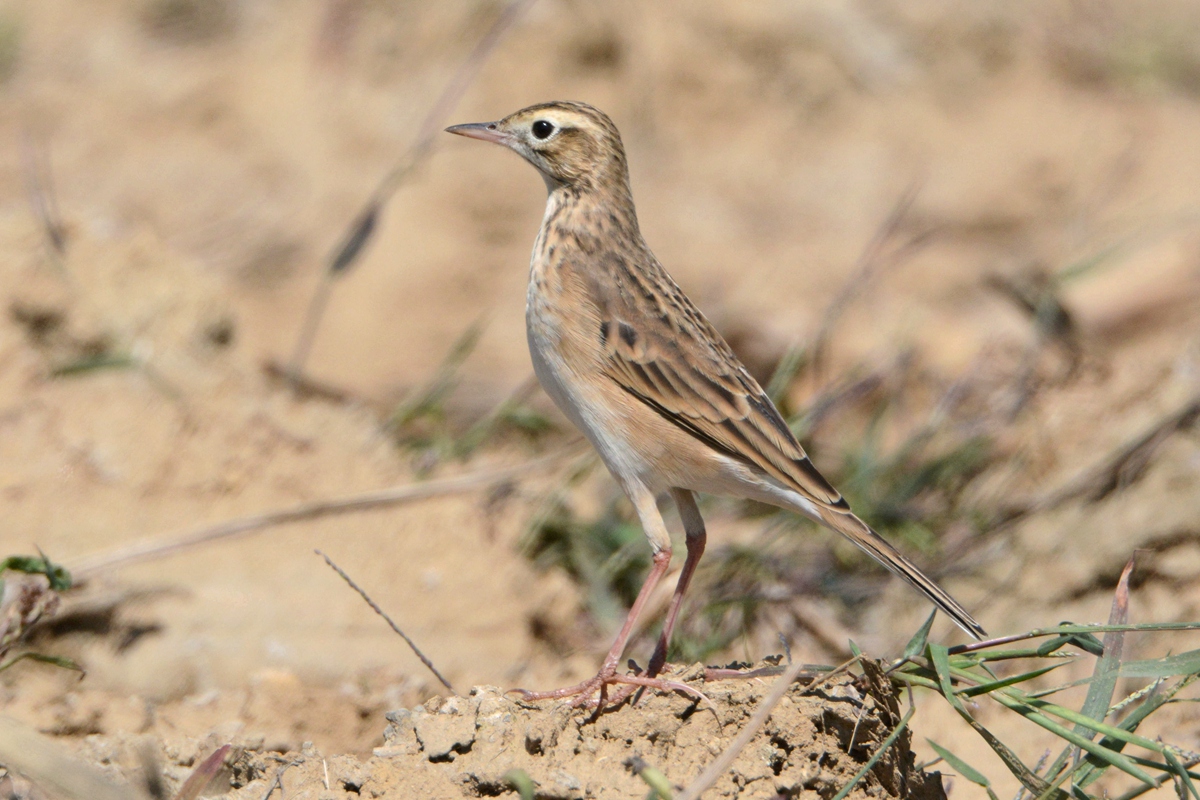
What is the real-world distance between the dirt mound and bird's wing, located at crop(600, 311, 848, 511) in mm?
813

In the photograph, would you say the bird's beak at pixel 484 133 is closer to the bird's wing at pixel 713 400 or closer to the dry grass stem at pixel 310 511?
the bird's wing at pixel 713 400

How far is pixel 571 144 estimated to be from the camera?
4688 millimetres

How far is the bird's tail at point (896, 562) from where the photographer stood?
3.41 meters

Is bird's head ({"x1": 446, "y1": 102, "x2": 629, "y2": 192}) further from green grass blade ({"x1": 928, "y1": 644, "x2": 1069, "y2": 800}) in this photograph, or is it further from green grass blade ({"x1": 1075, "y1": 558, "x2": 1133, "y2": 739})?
green grass blade ({"x1": 1075, "y1": 558, "x2": 1133, "y2": 739})

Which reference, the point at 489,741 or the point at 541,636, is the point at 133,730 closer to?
the point at 489,741

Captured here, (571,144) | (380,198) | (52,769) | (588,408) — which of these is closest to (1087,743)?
(588,408)

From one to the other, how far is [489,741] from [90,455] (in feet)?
9.27

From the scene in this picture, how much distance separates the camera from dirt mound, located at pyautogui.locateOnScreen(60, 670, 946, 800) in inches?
119

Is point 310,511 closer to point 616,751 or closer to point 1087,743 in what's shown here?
point 616,751

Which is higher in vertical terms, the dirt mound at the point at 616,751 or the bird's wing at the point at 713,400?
the bird's wing at the point at 713,400

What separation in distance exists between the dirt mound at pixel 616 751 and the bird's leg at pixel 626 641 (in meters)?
0.05

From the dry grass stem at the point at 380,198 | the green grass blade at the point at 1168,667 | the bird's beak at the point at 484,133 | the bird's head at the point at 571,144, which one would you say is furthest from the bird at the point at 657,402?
the dry grass stem at the point at 380,198

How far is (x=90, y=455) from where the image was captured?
5191 millimetres

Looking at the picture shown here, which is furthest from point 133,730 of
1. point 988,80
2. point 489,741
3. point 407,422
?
point 988,80
